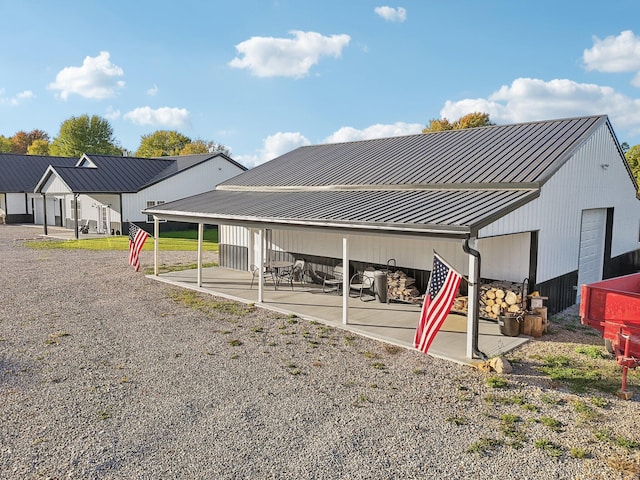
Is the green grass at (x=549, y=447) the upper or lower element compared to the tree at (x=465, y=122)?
lower

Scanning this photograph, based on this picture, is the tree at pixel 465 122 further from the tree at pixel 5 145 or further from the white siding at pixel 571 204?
the tree at pixel 5 145

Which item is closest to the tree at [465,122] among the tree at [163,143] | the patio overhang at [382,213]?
the tree at [163,143]

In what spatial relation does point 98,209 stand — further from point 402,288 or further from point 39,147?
point 39,147

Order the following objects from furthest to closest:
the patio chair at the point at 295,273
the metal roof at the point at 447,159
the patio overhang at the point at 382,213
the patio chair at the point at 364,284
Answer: the patio chair at the point at 295,273, the patio chair at the point at 364,284, the metal roof at the point at 447,159, the patio overhang at the point at 382,213

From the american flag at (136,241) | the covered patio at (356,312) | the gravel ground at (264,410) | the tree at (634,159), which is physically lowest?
the gravel ground at (264,410)

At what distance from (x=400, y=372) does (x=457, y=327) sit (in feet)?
9.56

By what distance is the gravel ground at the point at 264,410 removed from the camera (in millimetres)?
4895

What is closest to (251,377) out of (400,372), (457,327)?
(400,372)

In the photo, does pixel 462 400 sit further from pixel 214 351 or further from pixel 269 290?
pixel 269 290

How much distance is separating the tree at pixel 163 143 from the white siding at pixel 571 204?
67199mm

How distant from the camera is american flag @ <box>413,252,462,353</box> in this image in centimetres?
748

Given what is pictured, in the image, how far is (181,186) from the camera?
31.6m

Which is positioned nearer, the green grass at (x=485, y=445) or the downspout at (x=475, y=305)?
the green grass at (x=485, y=445)

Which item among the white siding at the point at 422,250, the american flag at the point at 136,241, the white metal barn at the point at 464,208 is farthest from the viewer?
the american flag at the point at 136,241
